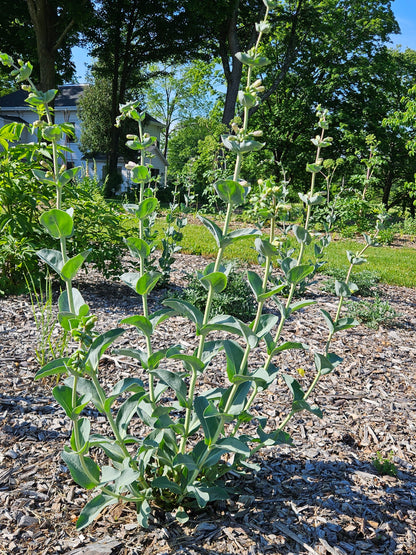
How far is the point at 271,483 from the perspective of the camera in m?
1.97

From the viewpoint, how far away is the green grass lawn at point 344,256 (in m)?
6.71

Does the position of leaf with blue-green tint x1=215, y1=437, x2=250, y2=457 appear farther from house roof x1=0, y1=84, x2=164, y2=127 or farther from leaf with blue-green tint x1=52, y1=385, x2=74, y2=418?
house roof x1=0, y1=84, x2=164, y2=127

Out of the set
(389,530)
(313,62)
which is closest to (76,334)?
(389,530)

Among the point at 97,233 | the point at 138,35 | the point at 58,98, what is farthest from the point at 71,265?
the point at 58,98

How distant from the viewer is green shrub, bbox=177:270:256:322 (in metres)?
4.00

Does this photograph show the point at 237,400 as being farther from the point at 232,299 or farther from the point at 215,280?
the point at 232,299

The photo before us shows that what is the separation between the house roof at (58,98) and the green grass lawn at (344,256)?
25529mm

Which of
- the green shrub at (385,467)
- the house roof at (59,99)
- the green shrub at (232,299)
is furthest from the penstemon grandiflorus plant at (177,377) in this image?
the house roof at (59,99)

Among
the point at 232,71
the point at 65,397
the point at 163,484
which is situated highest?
the point at 232,71

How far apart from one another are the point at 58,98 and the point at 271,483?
34619 millimetres

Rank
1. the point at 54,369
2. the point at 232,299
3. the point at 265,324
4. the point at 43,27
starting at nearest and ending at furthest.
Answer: the point at 54,369 → the point at 265,324 → the point at 232,299 → the point at 43,27

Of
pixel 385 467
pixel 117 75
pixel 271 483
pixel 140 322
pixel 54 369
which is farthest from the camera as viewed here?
pixel 117 75

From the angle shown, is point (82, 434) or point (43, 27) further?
point (43, 27)

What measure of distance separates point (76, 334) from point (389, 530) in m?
1.58
